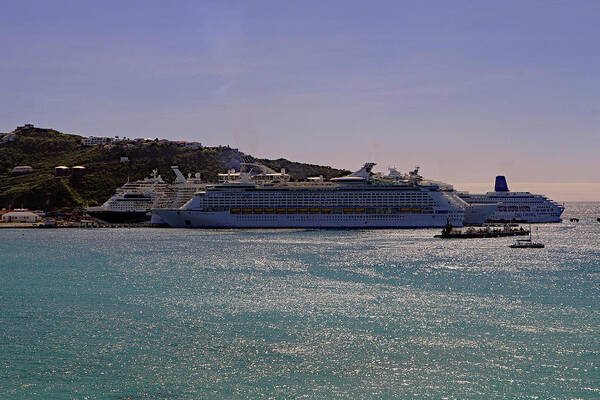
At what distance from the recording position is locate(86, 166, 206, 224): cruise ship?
13125 cm

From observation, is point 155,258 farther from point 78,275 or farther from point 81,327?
point 81,327

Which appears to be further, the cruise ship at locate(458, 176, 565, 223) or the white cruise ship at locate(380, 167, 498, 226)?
the cruise ship at locate(458, 176, 565, 223)

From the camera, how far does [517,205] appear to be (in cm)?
14512

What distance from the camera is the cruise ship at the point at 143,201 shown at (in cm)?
13125

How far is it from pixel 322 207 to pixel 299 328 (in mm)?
85060

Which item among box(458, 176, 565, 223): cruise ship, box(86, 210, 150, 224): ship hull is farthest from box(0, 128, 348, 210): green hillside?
box(458, 176, 565, 223): cruise ship

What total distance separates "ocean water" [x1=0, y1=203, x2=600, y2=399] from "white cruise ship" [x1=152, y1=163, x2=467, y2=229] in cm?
5059

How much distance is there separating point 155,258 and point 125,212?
7228cm

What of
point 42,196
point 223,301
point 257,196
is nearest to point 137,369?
point 223,301

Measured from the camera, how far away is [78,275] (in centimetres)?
5612

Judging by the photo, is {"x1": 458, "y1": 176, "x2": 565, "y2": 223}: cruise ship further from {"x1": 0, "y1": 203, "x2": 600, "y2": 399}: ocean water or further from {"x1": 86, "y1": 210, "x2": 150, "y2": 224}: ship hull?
{"x1": 0, "y1": 203, "x2": 600, "y2": 399}: ocean water

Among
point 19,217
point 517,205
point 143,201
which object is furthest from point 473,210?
point 19,217

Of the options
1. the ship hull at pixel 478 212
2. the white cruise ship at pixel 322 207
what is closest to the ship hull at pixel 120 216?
the white cruise ship at pixel 322 207

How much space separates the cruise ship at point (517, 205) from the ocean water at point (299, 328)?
75275 mm
